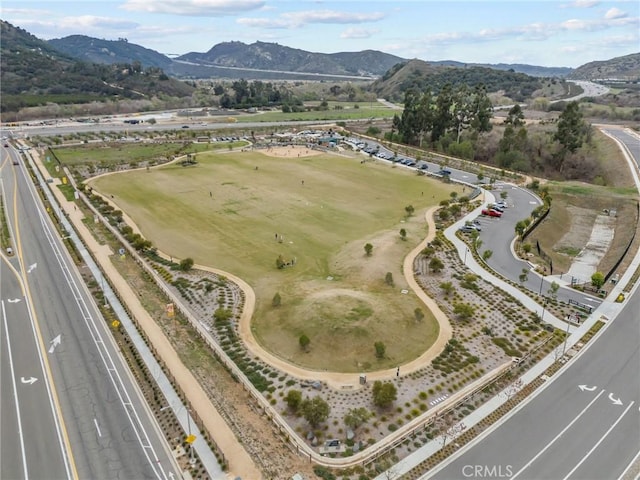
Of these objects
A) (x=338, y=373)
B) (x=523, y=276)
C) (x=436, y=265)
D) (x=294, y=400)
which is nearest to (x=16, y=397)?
(x=294, y=400)

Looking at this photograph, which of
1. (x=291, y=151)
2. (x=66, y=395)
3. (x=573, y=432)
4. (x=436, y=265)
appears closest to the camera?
(x=573, y=432)

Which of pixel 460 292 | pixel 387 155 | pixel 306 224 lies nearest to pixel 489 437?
pixel 460 292

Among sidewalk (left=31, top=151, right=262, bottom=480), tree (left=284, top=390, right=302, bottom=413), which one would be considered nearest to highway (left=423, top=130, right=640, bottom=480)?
tree (left=284, top=390, right=302, bottom=413)

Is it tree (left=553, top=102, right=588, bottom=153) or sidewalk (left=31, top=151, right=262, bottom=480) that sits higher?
tree (left=553, top=102, right=588, bottom=153)

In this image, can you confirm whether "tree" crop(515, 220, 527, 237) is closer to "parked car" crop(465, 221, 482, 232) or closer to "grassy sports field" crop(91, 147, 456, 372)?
"parked car" crop(465, 221, 482, 232)

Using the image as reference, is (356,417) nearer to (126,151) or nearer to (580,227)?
(580,227)

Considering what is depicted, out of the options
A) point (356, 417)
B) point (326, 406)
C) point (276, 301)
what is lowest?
point (356, 417)

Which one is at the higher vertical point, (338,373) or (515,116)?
(515,116)

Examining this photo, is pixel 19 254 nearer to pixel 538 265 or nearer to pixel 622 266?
Result: pixel 538 265
